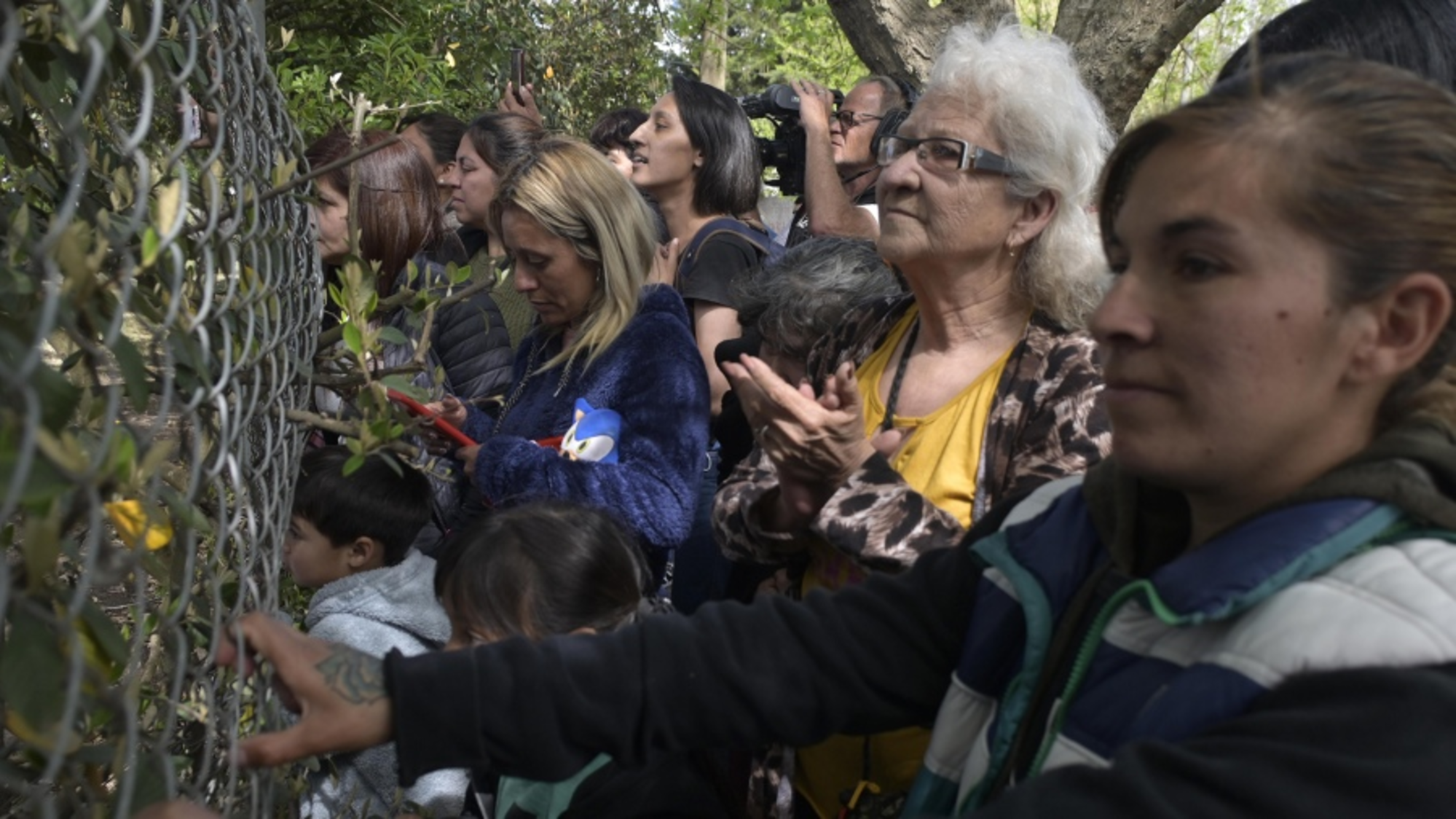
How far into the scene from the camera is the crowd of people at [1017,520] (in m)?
1.10

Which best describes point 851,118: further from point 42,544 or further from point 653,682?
point 42,544

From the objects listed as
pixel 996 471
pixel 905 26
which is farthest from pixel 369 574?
pixel 905 26

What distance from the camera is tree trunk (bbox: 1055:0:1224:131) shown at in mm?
5793

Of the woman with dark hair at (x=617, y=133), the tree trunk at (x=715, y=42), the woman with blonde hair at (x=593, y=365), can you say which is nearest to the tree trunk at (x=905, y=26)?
the woman with dark hair at (x=617, y=133)

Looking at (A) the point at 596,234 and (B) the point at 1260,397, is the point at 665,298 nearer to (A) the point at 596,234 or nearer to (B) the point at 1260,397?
(A) the point at 596,234

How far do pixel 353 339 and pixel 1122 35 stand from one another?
4917 mm

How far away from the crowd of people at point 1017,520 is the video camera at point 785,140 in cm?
218

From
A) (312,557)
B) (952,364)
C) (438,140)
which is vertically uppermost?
(952,364)

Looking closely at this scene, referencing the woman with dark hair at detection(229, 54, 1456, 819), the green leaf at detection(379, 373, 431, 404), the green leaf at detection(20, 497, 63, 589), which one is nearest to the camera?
the green leaf at detection(20, 497, 63, 589)

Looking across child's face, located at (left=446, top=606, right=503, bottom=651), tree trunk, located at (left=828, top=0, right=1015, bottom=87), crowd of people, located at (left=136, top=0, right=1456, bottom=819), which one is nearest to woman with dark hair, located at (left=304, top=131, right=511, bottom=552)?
crowd of people, located at (left=136, top=0, right=1456, bottom=819)

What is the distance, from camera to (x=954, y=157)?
2.40 metres

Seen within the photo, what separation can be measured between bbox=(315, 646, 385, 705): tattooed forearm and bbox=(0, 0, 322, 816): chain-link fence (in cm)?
9

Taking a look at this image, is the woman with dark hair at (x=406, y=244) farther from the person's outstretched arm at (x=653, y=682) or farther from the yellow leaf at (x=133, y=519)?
the yellow leaf at (x=133, y=519)

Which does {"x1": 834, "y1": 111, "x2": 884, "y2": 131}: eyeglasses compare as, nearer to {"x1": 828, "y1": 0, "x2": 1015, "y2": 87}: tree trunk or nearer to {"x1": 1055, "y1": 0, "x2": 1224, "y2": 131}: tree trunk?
{"x1": 828, "y1": 0, "x2": 1015, "y2": 87}: tree trunk
